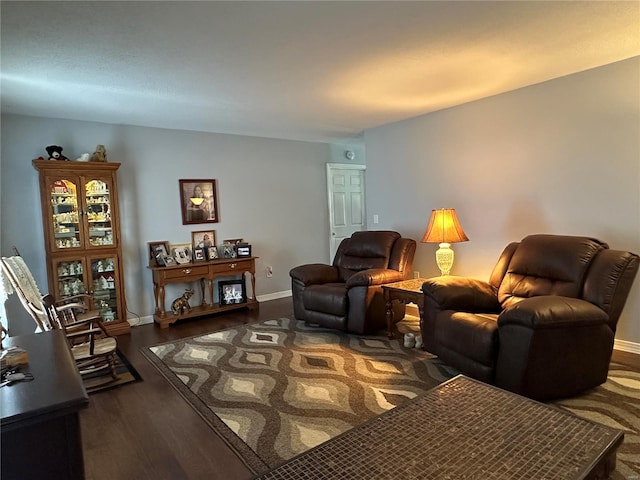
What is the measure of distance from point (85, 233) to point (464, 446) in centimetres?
414

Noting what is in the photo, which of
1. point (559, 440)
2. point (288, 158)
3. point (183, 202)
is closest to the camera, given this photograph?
point (559, 440)

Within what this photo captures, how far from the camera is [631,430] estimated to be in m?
2.06

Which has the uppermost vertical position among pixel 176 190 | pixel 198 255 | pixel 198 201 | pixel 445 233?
pixel 176 190

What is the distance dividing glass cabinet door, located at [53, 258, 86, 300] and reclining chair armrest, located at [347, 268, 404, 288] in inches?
111

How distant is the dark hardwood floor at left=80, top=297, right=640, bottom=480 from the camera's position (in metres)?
1.93

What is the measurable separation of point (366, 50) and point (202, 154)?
9.99 ft

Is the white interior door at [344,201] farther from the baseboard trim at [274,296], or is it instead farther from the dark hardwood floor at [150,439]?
the dark hardwood floor at [150,439]

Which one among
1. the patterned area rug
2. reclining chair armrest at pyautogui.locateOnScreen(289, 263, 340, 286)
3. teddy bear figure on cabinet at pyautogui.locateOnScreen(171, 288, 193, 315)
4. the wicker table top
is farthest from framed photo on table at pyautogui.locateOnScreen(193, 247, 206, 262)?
the wicker table top

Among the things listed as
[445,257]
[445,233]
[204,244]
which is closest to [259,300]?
[204,244]

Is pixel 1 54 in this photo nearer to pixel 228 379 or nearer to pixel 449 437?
pixel 228 379

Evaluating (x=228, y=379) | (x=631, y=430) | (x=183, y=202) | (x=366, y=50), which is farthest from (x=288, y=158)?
(x=631, y=430)

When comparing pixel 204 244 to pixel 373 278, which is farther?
pixel 204 244

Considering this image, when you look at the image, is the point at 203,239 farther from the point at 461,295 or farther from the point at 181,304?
the point at 461,295

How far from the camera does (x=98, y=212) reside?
13.8 feet
